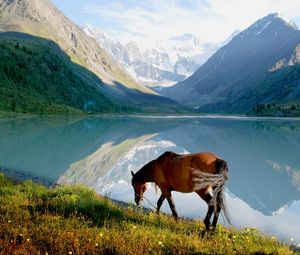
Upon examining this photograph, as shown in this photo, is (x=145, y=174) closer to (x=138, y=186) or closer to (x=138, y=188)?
(x=138, y=186)

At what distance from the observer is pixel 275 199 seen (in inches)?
1158

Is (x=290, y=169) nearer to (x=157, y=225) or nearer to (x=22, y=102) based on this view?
(x=157, y=225)

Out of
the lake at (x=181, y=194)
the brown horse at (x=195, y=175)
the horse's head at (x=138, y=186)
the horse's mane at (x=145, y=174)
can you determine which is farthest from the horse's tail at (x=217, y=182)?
the lake at (x=181, y=194)

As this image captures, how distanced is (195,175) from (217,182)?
0.95 metres

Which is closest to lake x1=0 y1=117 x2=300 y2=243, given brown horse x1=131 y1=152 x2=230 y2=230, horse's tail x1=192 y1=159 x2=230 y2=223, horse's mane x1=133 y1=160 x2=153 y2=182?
horse's mane x1=133 y1=160 x2=153 y2=182

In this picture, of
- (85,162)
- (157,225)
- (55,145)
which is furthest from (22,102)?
(157,225)

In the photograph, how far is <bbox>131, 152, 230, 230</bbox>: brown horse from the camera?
1288 cm

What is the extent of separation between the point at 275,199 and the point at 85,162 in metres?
20.8

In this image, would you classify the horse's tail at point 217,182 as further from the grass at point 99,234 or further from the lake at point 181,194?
the lake at point 181,194

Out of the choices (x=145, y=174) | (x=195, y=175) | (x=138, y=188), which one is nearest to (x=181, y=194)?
(x=138, y=188)

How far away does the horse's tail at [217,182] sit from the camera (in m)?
12.8

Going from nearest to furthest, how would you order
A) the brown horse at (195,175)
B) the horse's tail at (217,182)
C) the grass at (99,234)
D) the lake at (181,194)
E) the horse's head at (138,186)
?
the grass at (99,234) → the horse's tail at (217,182) → the brown horse at (195,175) → the horse's head at (138,186) → the lake at (181,194)

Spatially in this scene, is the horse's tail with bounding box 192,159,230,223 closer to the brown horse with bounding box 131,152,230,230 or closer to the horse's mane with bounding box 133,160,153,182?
the brown horse with bounding box 131,152,230,230

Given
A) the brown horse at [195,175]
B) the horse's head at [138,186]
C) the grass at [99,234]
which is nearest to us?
the grass at [99,234]
